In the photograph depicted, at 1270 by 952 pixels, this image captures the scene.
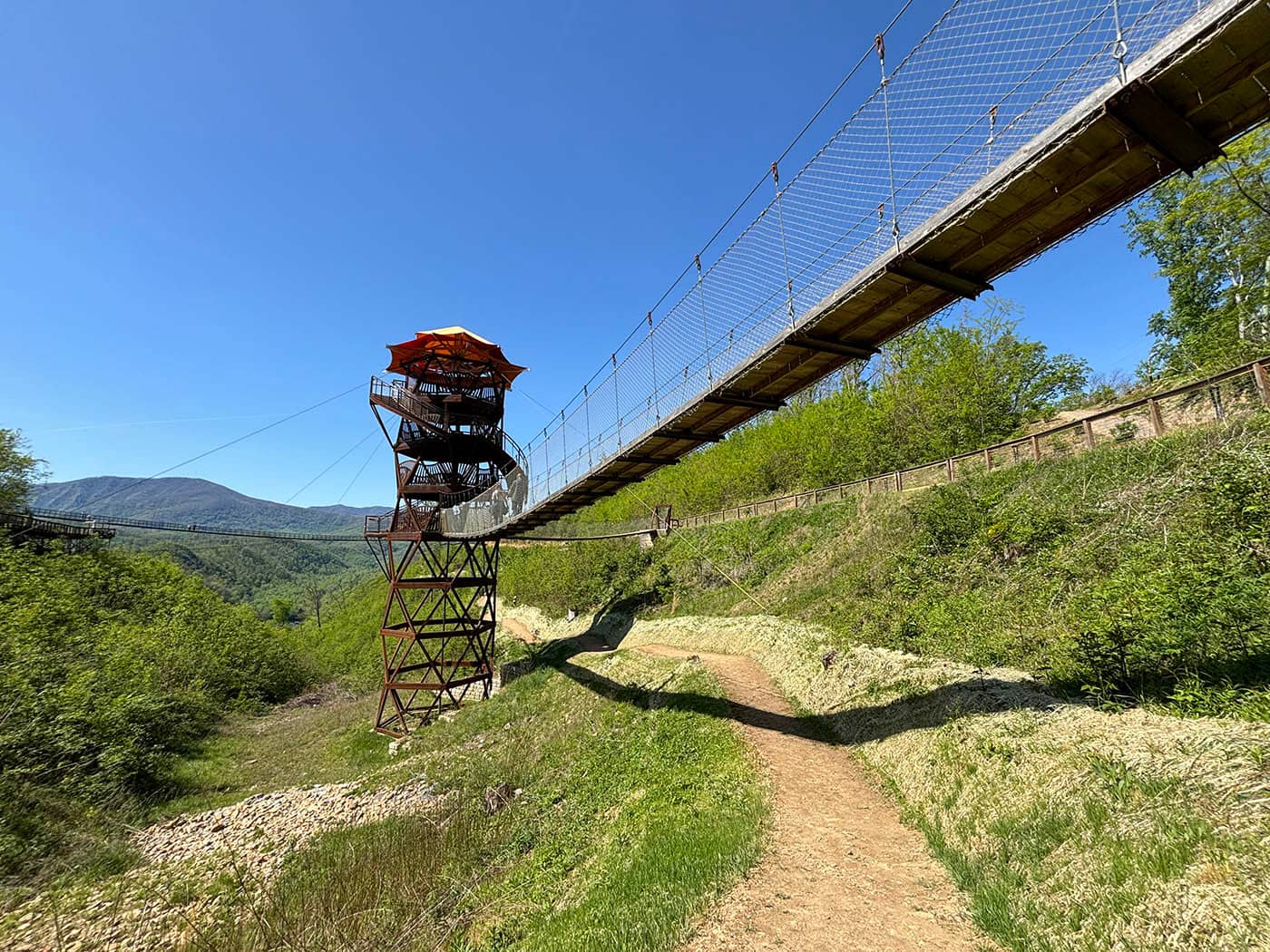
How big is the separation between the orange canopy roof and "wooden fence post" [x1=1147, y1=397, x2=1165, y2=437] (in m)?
19.4

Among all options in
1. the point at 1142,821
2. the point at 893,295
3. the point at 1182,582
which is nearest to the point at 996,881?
the point at 1142,821

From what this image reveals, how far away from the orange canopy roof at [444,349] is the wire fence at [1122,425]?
50.3 ft

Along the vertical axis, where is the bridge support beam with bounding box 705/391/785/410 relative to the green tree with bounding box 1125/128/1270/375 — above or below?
below

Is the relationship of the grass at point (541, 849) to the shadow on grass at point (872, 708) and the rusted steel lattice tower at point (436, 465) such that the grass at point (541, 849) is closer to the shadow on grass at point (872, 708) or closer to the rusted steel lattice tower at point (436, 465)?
the shadow on grass at point (872, 708)

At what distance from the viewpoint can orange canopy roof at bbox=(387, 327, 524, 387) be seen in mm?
18875

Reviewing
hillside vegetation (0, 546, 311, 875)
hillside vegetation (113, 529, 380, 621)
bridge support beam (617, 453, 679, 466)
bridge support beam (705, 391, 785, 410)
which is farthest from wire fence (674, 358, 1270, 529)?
hillside vegetation (113, 529, 380, 621)

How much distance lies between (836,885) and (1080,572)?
23.7 ft

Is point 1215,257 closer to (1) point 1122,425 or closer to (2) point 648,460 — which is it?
(1) point 1122,425

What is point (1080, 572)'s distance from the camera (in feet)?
28.4

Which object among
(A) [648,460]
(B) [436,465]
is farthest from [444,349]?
(A) [648,460]

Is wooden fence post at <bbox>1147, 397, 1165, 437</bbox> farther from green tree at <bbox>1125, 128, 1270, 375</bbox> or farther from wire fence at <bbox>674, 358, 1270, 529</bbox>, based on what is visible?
green tree at <bbox>1125, 128, 1270, 375</bbox>

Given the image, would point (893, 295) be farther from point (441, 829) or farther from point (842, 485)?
point (842, 485)

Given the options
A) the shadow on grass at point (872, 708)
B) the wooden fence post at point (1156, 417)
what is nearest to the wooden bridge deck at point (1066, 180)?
the shadow on grass at point (872, 708)

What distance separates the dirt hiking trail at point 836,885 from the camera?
165 inches
